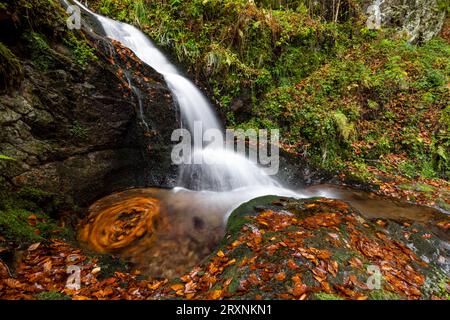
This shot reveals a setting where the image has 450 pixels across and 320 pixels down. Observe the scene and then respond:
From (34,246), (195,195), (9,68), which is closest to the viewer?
(34,246)

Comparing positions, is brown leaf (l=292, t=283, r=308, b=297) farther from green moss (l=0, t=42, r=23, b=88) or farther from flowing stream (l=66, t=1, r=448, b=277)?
green moss (l=0, t=42, r=23, b=88)

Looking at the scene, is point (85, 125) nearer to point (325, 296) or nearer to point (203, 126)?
point (203, 126)

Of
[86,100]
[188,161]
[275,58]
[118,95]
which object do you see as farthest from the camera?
[275,58]

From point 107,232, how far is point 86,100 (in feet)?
8.51

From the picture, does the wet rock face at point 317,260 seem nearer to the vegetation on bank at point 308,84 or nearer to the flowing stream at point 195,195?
the flowing stream at point 195,195

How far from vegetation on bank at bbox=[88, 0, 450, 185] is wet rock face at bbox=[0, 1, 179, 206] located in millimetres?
2944

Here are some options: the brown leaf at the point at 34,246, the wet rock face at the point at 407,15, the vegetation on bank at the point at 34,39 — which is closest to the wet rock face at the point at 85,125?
the vegetation on bank at the point at 34,39

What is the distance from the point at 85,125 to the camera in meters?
4.89

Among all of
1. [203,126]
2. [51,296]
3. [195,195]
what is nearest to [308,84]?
[203,126]

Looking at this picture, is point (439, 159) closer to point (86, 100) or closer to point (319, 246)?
point (319, 246)

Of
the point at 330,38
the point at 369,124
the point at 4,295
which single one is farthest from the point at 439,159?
the point at 4,295

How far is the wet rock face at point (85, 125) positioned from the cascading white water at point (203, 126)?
706 millimetres

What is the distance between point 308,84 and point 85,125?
798 centimetres

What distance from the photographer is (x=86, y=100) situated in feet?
16.1
